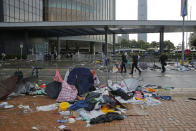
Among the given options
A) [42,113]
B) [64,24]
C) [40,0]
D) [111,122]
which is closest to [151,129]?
[111,122]

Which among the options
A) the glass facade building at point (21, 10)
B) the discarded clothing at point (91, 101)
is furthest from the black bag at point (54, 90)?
the glass facade building at point (21, 10)

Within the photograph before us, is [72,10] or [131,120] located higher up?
[72,10]

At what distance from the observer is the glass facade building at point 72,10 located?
4447 cm

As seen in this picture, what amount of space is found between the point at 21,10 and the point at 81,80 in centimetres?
3393

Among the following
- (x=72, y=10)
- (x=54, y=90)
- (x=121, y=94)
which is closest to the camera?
(x=121, y=94)

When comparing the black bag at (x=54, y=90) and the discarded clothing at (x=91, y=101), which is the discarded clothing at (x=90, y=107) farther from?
the black bag at (x=54, y=90)

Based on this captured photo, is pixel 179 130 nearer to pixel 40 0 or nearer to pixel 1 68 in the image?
pixel 1 68

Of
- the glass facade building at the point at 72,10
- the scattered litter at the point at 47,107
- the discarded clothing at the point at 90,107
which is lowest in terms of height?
the scattered litter at the point at 47,107

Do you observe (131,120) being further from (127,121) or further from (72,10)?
(72,10)

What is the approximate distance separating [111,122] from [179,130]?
5.31 ft

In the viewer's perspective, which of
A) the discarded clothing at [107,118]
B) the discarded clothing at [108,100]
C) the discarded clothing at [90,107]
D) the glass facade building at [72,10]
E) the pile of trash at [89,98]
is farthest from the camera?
the glass facade building at [72,10]

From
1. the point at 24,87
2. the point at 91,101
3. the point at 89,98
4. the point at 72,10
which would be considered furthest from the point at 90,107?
the point at 72,10

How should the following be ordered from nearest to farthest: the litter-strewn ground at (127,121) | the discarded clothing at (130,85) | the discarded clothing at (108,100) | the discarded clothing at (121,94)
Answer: the litter-strewn ground at (127,121)
the discarded clothing at (108,100)
the discarded clothing at (121,94)
the discarded clothing at (130,85)

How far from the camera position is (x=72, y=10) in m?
47.0
